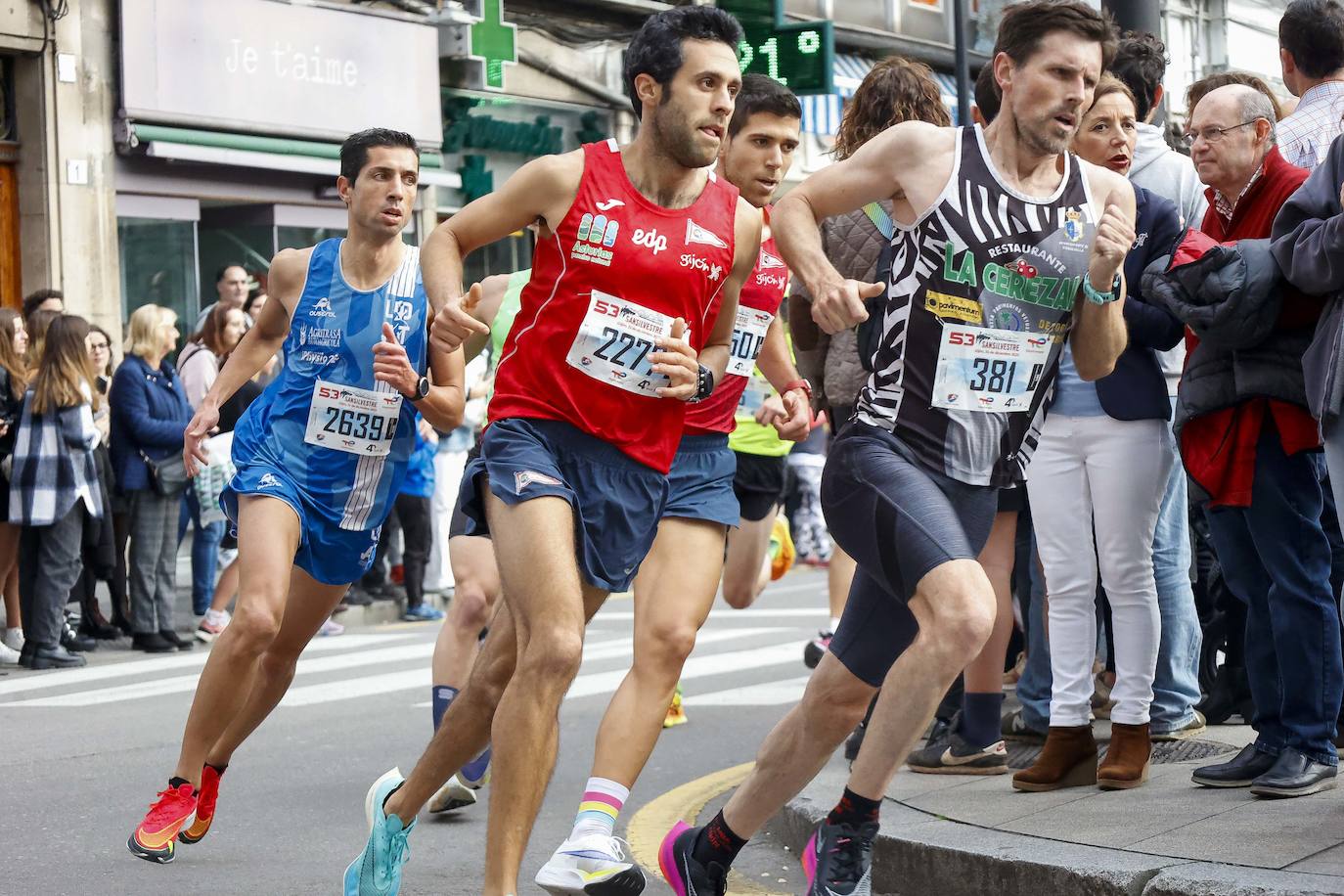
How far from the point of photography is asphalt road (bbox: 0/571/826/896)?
591 centimetres

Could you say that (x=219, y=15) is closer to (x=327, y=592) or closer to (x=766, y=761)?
(x=327, y=592)

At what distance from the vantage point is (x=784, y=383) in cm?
660

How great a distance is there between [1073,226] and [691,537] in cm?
141

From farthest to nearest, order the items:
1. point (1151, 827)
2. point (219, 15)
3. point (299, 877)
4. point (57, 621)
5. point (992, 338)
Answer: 1. point (219, 15)
2. point (57, 621)
3. point (299, 877)
4. point (1151, 827)
5. point (992, 338)

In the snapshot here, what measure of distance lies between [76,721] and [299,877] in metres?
3.88

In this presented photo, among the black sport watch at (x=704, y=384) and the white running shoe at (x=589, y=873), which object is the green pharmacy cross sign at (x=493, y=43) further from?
the white running shoe at (x=589, y=873)

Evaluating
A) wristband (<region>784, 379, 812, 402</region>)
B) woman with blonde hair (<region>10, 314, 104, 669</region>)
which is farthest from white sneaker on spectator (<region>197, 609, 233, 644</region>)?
wristband (<region>784, 379, 812, 402</region>)

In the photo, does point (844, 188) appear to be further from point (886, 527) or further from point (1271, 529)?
point (1271, 529)

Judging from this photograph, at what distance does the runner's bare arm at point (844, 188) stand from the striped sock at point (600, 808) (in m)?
1.32

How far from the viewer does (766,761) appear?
16.4 ft

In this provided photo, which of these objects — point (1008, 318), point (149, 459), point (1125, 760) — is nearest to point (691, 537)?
point (1008, 318)

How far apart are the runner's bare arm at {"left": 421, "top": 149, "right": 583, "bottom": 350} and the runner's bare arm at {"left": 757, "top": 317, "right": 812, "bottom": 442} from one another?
142 cm

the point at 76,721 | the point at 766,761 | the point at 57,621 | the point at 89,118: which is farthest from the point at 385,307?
the point at 89,118

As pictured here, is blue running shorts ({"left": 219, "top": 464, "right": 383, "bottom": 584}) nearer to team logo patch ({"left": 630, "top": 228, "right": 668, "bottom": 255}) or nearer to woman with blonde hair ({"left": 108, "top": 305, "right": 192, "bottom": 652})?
team logo patch ({"left": 630, "top": 228, "right": 668, "bottom": 255})
